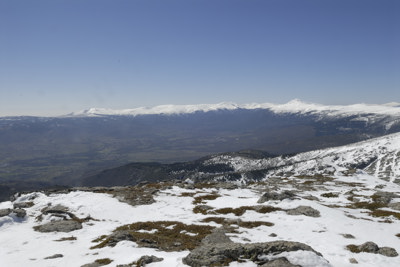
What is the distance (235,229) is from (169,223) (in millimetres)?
8330

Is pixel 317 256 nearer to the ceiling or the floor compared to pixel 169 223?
nearer to the ceiling

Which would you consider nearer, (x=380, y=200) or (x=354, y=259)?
Answer: (x=354, y=259)

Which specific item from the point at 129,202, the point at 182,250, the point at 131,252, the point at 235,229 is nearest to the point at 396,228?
the point at 235,229

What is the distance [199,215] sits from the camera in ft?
119

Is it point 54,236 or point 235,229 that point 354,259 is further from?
point 54,236

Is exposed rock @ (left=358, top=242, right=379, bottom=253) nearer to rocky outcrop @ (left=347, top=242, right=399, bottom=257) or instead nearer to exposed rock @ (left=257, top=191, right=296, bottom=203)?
rocky outcrop @ (left=347, top=242, right=399, bottom=257)

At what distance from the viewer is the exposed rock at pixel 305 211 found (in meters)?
31.9

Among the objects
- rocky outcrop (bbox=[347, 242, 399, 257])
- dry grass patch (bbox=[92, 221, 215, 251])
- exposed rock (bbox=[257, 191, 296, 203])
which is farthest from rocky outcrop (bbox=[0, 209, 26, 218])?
rocky outcrop (bbox=[347, 242, 399, 257])

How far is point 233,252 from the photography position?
56.7 ft

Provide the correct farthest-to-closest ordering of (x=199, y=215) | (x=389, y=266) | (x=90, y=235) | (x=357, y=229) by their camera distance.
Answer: (x=199, y=215), (x=90, y=235), (x=357, y=229), (x=389, y=266)

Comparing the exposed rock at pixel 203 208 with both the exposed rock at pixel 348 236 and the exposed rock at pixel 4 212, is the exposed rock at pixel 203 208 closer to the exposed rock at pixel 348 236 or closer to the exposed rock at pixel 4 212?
the exposed rock at pixel 348 236

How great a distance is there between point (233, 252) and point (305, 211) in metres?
18.9

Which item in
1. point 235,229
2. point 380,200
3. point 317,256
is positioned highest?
point 317,256

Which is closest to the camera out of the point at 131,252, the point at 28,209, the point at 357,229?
the point at 131,252
